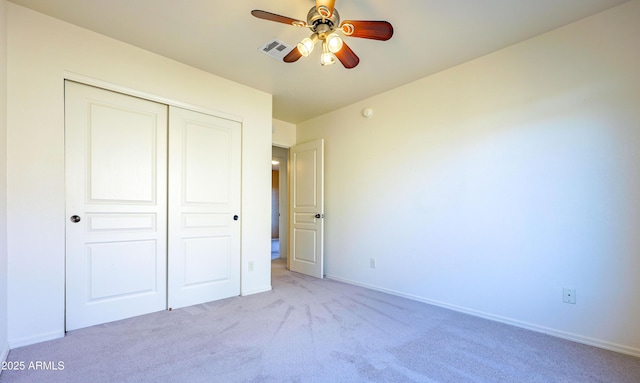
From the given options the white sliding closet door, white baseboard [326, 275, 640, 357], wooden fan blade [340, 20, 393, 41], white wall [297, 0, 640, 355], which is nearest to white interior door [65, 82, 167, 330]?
the white sliding closet door

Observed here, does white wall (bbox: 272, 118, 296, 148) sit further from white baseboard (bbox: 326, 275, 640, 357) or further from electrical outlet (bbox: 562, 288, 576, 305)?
electrical outlet (bbox: 562, 288, 576, 305)

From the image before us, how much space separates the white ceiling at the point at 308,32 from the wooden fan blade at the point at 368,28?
0.35 m

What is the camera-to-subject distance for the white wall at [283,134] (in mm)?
4746

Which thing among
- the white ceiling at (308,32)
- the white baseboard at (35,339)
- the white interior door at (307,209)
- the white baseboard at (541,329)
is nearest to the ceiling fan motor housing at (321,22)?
the white ceiling at (308,32)

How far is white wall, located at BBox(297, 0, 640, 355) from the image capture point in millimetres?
2162

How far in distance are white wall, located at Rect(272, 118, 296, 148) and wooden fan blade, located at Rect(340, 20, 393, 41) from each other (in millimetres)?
2962

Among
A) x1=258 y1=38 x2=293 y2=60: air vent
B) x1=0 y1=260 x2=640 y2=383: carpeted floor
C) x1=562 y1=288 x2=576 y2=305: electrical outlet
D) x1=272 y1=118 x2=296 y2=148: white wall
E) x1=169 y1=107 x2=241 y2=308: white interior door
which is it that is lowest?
x1=0 y1=260 x2=640 y2=383: carpeted floor

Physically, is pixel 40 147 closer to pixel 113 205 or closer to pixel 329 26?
pixel 113 205

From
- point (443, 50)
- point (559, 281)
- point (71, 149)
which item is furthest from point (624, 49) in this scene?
point (71, 149)

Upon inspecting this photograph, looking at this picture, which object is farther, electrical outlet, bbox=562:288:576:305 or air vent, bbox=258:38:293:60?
air vent, bbox=258:38:293:60

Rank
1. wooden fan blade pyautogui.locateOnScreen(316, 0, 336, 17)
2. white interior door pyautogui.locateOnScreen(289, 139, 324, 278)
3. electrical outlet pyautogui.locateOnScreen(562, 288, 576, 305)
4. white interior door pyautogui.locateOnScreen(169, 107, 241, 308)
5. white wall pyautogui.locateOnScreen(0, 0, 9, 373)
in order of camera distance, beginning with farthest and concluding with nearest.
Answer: white interior door pyautogui.locateOnScreen(289, 139, 324, 278)
white interior door pyautogui.locateOnScreen(169, 107, 241, 308)
electrical outlet pyautogui.locateOnScreen(562, 288, 576, 305)
white wall pyautogui.locateOnScreen(0, 0, 9, 373)
wooden fan blade pyautogui.locateOnScreen(316, 0, 336, 17)

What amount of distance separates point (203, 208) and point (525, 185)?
10.4 feet

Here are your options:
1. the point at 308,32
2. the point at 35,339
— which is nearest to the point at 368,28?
the point at 308,32

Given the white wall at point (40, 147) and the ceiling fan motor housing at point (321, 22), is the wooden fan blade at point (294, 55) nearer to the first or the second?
the ceiling fan motor housing at point (321, 22)
